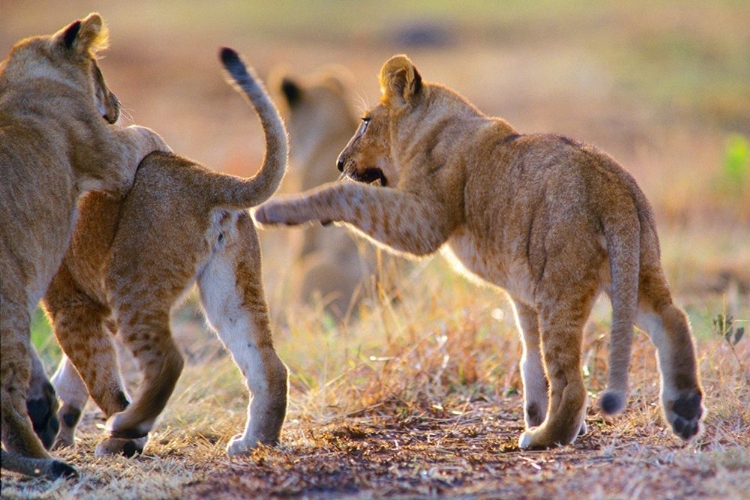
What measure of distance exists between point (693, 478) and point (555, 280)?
3.31ft

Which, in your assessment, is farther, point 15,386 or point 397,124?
point 397,124

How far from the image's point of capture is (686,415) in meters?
4.32

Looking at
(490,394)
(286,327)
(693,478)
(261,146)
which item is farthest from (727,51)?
(693,478)

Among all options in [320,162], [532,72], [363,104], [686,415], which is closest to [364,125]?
[363,104]

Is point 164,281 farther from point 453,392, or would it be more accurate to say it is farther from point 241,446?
point 453,392

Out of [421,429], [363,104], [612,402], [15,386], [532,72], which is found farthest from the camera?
[532,72]

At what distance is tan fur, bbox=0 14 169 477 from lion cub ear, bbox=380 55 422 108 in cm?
119

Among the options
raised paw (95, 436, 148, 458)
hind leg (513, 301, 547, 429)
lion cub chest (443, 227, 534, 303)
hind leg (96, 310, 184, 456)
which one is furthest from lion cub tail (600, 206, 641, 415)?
raised paw (95, 436, 148, 458)

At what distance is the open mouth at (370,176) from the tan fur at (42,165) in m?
1.02

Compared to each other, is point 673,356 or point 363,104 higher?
point 363,104

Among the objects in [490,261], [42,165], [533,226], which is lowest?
[490,261]

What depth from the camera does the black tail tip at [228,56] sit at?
4621 mm

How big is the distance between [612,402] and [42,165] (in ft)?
8.63

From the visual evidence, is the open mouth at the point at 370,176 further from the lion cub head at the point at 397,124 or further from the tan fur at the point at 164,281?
the tan fur at the point at 164,281
